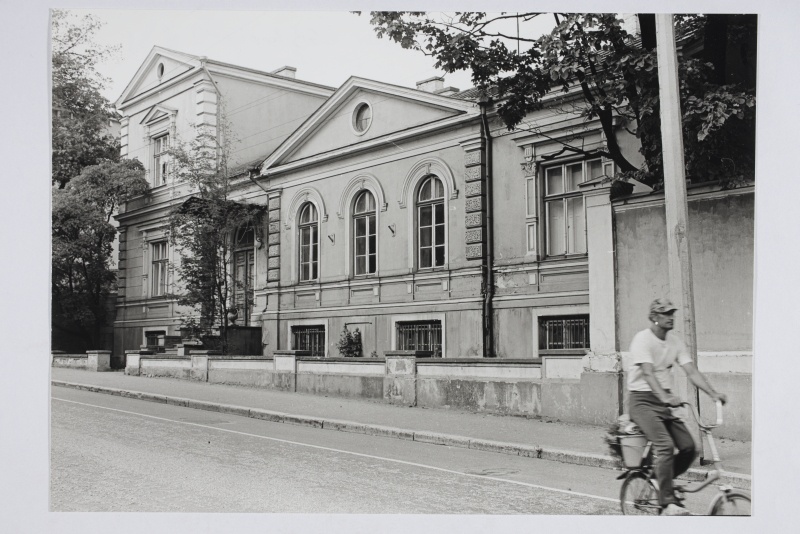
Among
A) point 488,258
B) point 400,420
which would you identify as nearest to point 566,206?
point 488,258

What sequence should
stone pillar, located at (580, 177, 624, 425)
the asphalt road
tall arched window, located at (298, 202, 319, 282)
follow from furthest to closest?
tall arched window, located at (298, 202, 319, 282) → stone pillar, located at (580, 177, 624, 425) → the asphalt road

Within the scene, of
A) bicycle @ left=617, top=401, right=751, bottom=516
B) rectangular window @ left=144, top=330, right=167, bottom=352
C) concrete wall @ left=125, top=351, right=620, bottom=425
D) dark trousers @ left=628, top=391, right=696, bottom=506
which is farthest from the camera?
rectangular window @ left=144, top=330, right=167, bottom=352

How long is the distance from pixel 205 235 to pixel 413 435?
5.35 metres

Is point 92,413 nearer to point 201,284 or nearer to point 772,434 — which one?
point 201,284

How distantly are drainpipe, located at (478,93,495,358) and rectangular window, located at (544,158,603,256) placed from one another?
1100mm

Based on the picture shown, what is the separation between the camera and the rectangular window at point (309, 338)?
16.5 meters

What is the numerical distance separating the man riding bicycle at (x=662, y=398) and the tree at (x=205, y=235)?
8.70 metres

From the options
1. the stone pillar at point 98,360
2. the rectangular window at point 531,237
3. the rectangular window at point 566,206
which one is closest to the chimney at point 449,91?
the rectangular window at point 566,206

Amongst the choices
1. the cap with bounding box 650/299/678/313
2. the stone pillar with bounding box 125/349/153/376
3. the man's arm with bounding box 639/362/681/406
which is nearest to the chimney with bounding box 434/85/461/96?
the stone pillar with bounding box 125/349/153/376

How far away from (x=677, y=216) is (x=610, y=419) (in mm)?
3117

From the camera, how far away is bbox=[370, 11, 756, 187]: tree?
33.0 ft

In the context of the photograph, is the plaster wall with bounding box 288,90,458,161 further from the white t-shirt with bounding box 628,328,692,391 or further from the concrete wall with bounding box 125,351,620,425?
the white t-shirt with bounding box 628,328,692,391

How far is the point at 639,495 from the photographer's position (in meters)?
6.97

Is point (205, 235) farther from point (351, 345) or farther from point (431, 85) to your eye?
point (431, 85)
